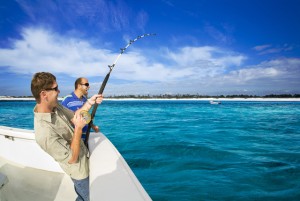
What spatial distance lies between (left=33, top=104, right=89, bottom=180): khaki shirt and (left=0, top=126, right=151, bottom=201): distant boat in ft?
0.58

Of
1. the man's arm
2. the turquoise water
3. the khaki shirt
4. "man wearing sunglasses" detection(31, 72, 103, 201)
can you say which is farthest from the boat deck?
the turquoise water

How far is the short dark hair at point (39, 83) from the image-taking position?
165 centimetres

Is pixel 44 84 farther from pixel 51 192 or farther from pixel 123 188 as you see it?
pixel 51 192

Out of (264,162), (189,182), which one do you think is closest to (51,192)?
(189,182)

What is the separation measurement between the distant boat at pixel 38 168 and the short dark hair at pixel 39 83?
86 centimetres

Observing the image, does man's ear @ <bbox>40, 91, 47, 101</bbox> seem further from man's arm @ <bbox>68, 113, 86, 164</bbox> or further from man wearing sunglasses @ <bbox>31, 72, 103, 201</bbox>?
man's arm @ <bbox>68, 113, 86, 164</bbox>

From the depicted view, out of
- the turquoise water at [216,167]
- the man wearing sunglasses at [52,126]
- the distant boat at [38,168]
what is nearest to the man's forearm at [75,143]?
the man wearing sunglasses at [52,126]

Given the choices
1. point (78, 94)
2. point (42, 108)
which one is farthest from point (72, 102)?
point (42, 108)

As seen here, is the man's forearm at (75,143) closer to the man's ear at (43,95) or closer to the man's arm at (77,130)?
the man's arm at (77,130)

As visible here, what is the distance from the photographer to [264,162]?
20.0ft

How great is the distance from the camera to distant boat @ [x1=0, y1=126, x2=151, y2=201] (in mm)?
2203

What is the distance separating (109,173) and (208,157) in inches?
210

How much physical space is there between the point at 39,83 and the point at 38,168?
7.57ft

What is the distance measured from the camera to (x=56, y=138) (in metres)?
1.67
